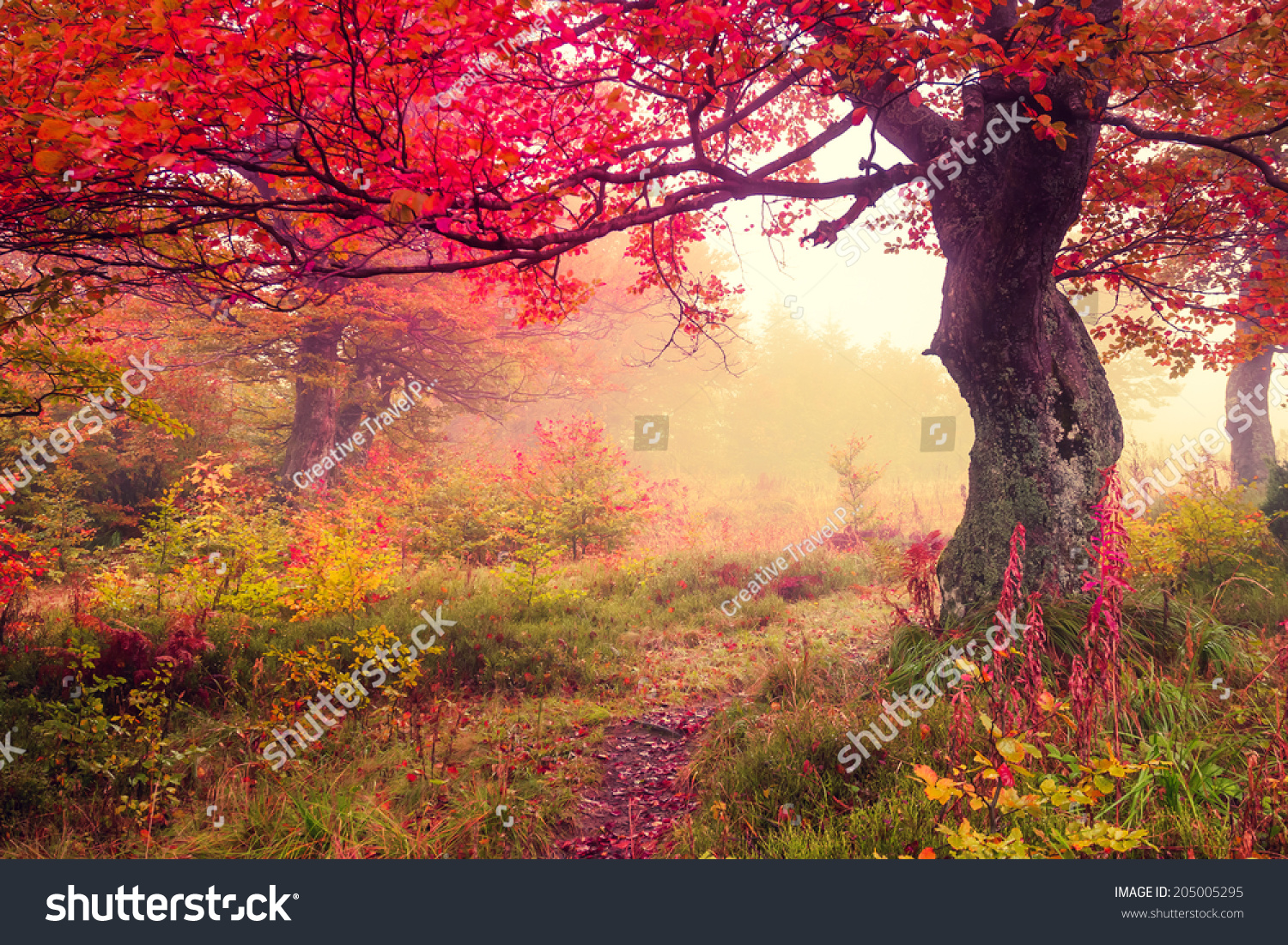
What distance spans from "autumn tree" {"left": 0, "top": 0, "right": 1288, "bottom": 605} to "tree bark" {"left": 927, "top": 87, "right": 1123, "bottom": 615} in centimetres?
2

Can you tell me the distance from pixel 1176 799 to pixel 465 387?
15617 mm

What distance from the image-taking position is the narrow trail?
11.6ft

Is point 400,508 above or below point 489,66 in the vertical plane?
below

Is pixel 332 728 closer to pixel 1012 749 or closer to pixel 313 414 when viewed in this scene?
pixel 1012 749

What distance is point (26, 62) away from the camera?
344cm

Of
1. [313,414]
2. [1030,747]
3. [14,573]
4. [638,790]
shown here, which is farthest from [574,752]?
[313,414]

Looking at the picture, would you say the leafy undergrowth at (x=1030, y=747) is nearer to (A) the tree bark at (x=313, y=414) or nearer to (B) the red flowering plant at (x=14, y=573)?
(B) the red flowering plant at (x=14, y=573)

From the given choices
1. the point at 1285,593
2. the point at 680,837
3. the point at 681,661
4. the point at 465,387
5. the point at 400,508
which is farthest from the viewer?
the point at 465,387

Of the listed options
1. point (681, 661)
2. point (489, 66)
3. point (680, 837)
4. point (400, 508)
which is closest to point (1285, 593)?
point (681, 661)

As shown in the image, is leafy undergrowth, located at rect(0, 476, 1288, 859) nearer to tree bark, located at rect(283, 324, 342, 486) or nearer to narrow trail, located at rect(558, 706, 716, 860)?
narrow trail, located at rect(558, 706, 716, 860)

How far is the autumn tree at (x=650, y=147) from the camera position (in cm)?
294

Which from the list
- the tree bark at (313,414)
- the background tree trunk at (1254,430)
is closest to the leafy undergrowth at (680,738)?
the tree bark at (313,414)

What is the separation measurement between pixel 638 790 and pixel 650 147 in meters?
4.45

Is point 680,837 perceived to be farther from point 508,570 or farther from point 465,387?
point 465,387
